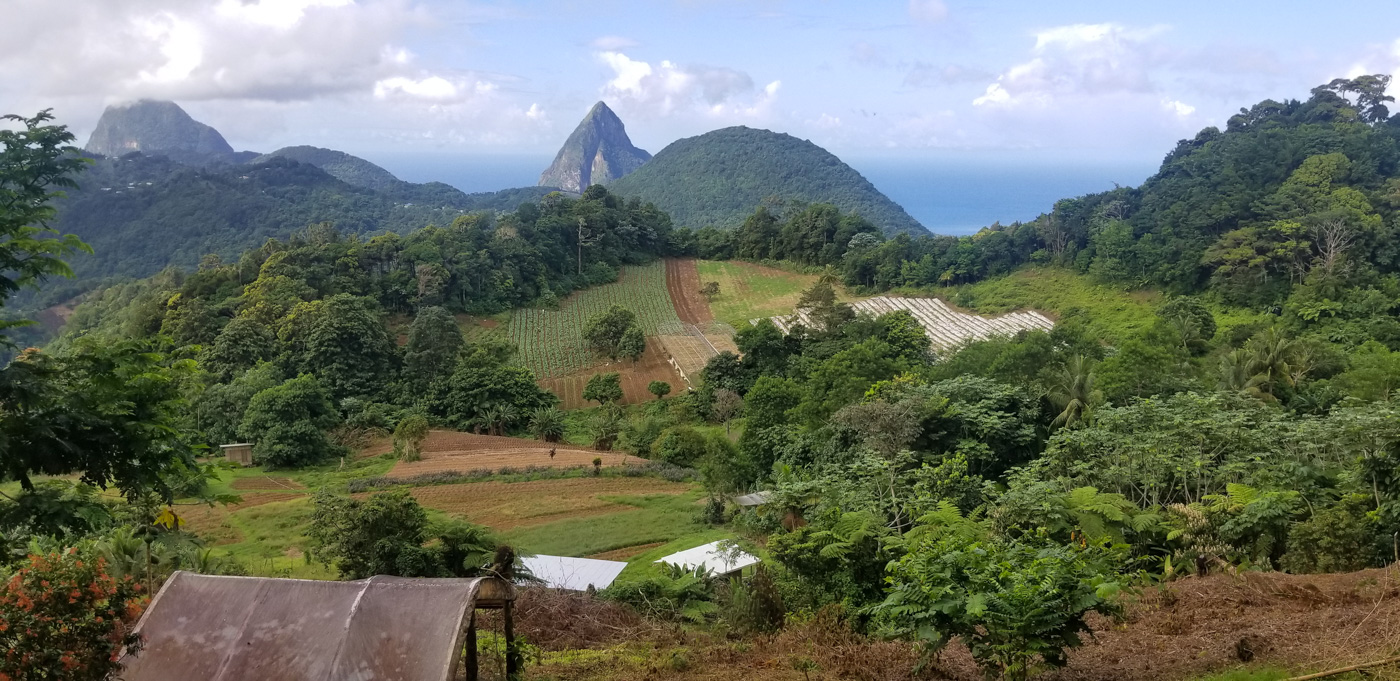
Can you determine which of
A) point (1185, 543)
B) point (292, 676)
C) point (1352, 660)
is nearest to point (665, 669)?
point (292, 676)

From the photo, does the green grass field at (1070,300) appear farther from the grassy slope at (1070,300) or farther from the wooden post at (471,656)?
the wooden post at (471,656)

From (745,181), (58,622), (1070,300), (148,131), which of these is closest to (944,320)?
(1070,300)

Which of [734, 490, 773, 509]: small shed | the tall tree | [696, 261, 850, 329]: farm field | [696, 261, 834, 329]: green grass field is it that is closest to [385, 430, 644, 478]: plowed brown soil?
[734, 490, 773, 509]: small shed

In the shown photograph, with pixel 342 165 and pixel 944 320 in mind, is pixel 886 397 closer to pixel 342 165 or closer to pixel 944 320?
pixel 944 320

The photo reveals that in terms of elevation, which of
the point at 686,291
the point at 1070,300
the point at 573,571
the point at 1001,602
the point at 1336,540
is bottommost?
the point at 573,571

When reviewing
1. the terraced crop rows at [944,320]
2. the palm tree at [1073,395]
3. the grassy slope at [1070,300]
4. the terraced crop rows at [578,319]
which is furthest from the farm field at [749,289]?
the palm tree at [1073,395]

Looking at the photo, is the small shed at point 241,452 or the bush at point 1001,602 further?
the small shed at point 241,452
